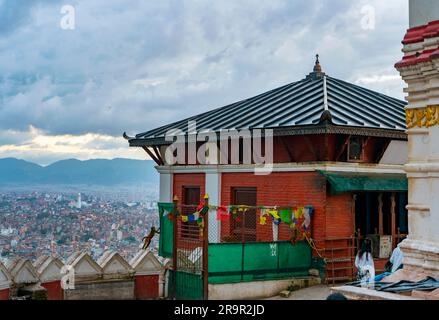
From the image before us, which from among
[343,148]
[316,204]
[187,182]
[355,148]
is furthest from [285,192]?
[187,182]

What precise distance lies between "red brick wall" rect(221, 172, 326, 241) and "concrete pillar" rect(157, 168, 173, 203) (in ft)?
10.6

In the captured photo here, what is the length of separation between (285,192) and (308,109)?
2868 mm

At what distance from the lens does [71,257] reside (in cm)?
1667

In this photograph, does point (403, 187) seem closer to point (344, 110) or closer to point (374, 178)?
point (374, 178)

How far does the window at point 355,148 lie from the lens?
19.0 meters

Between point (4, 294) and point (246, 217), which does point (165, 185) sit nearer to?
point (246, 217)

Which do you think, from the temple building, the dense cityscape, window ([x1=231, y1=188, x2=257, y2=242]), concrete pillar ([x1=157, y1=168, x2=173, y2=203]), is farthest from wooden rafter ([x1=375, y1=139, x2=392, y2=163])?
concrete pillar ([x1=157, y1=168, x2=173, y2=203])

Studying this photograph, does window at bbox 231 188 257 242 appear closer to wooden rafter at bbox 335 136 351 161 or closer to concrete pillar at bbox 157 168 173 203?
wooden rafter at bbox 335 136 351 161

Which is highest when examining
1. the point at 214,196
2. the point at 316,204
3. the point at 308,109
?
the point at 308,109

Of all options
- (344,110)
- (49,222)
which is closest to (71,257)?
(49,222)

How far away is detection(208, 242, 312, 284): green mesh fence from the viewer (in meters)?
16.6

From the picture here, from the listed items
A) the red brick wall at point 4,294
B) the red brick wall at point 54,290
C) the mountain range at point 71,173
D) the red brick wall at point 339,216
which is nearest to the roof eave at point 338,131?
the red brick wall at point 339,216

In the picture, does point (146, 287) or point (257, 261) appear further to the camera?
point (146, 287)

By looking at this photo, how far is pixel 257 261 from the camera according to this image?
17.2 meters
